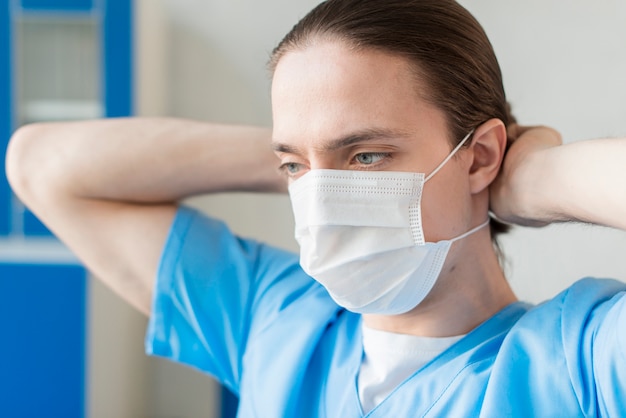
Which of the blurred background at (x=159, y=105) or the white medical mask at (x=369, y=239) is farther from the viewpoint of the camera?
the blurred background at (x=159, y=105)

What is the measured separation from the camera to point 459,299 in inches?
40.1

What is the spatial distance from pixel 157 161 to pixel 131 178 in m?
0.05

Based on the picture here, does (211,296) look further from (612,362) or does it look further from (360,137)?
(612,362)

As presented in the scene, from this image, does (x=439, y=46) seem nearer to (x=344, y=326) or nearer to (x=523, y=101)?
(x=344, y=326)

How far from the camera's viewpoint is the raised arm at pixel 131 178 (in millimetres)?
1208

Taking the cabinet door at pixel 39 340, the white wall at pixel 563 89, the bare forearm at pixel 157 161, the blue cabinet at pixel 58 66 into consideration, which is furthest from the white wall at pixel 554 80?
the cabinet door at pixel 39 340

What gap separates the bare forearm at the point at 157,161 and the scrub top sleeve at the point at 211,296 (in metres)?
0.07

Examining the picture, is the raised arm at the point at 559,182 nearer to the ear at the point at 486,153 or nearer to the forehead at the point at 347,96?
the ear at the point at 486,153

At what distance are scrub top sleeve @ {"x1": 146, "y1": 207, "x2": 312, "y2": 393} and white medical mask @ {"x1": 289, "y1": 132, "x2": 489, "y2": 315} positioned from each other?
222mm

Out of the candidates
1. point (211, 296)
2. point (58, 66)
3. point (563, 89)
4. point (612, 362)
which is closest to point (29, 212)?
point (58, 66)

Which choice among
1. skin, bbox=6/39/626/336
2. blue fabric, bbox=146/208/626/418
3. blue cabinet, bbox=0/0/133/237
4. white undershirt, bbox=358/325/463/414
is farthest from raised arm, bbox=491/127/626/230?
blue cabinet, bbox=0/0/133/237

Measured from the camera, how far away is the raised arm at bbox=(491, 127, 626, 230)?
0.76 m

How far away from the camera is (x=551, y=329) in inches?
34.5

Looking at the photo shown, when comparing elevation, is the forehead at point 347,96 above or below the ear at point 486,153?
above
